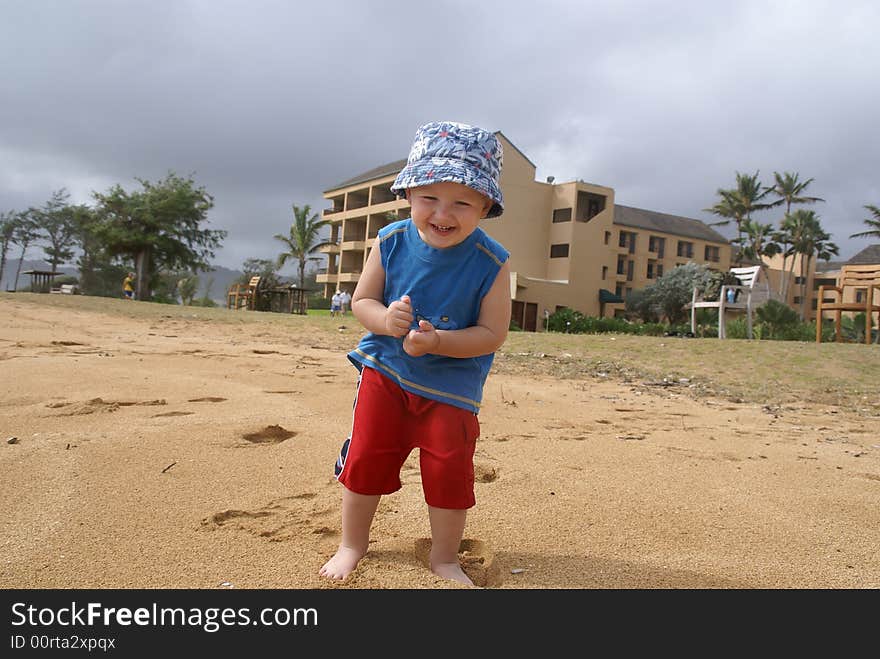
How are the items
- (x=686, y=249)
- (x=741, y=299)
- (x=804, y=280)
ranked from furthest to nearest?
(x=804, y=280)
(x=686, y=249)
(x=741, y=299)

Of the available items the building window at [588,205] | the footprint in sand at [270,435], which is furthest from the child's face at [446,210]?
the building window at [588,205]

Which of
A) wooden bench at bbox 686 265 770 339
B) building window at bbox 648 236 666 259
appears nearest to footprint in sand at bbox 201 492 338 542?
wooden bench at bbox 686 265 770 339

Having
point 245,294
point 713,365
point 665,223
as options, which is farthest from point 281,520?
point 665,223

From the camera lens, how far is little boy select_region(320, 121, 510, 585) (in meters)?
1.62

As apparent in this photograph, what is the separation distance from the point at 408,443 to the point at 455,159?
0.78 m

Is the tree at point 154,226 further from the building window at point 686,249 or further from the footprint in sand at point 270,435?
the building window at point 686,249

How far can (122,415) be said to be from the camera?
304cm

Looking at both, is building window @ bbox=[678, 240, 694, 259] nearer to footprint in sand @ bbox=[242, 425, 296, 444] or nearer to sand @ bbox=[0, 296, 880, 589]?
sand @ bbox=[0, 296, 880, 589]

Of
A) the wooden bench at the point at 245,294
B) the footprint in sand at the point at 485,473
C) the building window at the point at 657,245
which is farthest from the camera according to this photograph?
the building window at the point at 657,245

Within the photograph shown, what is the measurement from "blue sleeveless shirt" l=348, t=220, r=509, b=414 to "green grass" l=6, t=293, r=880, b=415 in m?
4.42

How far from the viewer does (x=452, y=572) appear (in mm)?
1585

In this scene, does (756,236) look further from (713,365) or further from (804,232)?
(713,365)

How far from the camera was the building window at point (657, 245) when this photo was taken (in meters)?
49.8

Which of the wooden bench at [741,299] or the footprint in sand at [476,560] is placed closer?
the footprint in sand at [476,560]
